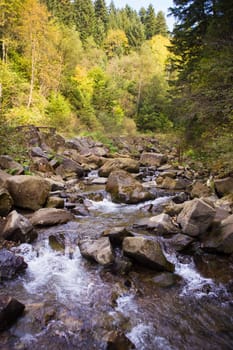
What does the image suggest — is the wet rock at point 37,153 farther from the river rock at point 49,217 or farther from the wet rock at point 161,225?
the wet rock at point 161,225

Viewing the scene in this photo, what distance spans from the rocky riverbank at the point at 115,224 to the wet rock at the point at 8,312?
12 millimetres

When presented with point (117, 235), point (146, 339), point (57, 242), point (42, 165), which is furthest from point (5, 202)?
point (42, 165)

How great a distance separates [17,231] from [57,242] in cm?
88

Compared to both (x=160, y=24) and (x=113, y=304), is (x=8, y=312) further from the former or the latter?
(x=160, y=24)

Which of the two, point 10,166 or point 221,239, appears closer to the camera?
point 221,239

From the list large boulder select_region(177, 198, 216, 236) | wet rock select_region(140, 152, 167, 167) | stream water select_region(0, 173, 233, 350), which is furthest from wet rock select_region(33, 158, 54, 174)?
large boulder select_region(177, 198, 216, 236)

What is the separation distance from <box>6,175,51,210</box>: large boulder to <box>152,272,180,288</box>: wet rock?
4.11 metres

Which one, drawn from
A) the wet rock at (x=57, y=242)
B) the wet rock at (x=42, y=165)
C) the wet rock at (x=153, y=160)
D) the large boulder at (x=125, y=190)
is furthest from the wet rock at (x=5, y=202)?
the wet rock at (x=153, y=160)

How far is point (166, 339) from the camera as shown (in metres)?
3.44

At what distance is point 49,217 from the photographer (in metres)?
6.61

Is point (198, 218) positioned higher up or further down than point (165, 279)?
higher up

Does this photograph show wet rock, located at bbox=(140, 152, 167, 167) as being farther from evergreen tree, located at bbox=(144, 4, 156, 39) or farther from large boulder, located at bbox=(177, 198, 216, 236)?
evergreen tree, located at bbox=(144, 4, 156, 39)

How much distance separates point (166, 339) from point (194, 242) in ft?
8.79

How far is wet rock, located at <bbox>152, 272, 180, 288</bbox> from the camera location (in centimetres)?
453
